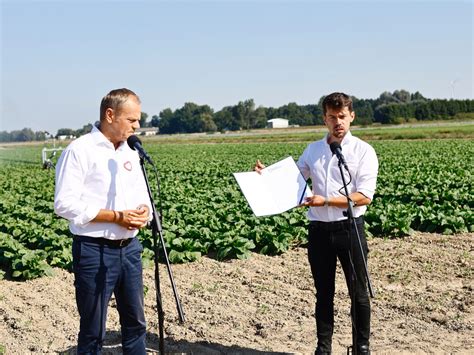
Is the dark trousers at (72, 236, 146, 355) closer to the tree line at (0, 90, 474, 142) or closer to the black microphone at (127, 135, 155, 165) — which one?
the black microphone at (127, 135, 155, 165)

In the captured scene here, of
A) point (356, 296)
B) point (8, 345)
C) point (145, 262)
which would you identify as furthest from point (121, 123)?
point (145, 262)

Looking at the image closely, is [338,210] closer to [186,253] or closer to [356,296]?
[356,296]

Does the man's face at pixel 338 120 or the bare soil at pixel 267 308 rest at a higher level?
the man's face at pixel 338 120

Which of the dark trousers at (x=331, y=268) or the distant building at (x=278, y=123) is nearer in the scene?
the dark trousers at (x=331, y=268)

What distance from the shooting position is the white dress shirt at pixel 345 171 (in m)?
4.66

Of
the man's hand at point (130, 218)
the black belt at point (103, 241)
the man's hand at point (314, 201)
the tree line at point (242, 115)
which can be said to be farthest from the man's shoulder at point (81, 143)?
the tree line at point (242, 115)

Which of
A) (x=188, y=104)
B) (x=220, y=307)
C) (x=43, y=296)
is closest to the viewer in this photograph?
(x=220, y=307)

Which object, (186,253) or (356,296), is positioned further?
(186,253)

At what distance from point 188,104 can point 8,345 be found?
13614cm

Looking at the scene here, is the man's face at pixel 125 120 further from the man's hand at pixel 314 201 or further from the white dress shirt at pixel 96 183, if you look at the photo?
the man's hand at pixel 314 201

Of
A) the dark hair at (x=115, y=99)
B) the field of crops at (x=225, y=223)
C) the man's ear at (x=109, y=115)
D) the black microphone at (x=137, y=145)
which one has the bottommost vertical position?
the field of crops at (x=225, y=223)

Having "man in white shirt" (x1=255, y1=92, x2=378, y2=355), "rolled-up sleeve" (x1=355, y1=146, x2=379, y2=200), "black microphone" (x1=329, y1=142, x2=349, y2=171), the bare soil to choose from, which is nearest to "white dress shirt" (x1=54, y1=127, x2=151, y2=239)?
"man in white shirt" (x1=255, y1=92, x2=378, y2=355)

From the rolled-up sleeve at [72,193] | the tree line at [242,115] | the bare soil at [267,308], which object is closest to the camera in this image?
the rolled-up sleeve at [72,193]

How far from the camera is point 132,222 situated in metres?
3.96
